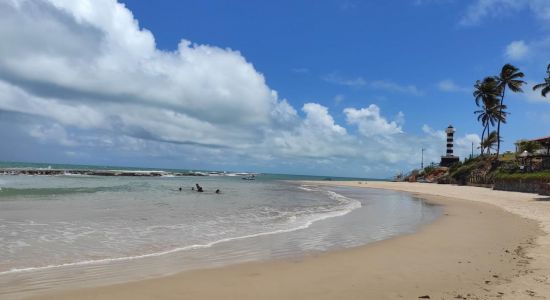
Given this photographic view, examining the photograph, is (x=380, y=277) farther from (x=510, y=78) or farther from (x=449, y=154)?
(x=449, y=154)

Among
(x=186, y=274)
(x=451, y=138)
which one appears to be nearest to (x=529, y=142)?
(x=451, y=138)

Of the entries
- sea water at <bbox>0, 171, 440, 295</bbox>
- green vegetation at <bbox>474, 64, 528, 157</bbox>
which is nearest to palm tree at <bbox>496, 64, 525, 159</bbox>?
green vegetation at <bbox>474, 64, 528, 157</bbox>

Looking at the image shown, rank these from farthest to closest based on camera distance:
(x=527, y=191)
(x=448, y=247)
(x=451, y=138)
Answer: (x=451, y=138) → (x=527, y=191) → (x=448, y=247)

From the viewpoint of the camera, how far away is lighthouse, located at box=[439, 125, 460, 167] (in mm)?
85906

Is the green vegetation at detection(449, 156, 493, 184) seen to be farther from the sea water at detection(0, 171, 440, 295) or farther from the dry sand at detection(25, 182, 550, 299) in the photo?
the dry sand at detection(25, 182, 550, 299)

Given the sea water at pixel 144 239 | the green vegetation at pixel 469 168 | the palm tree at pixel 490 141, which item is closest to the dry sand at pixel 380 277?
the sea water at pixel 144 239

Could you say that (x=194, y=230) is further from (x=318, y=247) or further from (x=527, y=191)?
(x=527, y=191)

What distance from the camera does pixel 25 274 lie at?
25.8 feet

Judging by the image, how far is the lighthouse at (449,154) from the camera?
85906 millimetres

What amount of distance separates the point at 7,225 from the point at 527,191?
4121cm

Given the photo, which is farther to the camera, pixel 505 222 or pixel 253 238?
pixel 505 222

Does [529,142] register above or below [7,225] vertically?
above

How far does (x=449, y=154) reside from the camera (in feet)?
288

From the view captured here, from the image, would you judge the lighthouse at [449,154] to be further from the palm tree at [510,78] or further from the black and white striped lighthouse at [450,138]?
the palm tree at [510,78]
